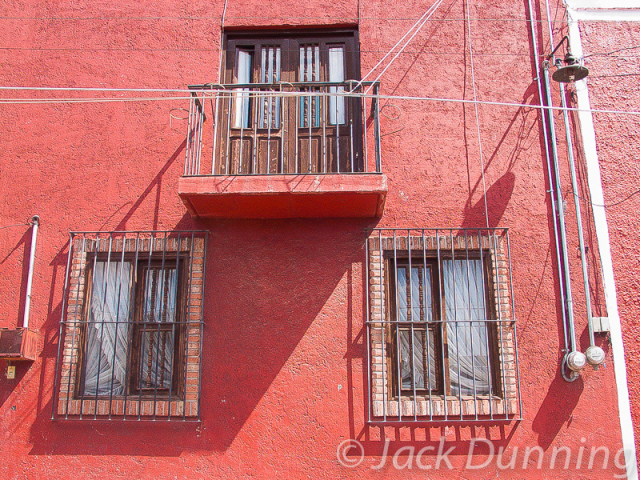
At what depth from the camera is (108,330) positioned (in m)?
5.51

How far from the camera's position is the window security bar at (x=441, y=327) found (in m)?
5.16

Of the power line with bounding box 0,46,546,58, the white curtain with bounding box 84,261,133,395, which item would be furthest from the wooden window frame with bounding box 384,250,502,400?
the white curtain with bounding box 84,261,133,395

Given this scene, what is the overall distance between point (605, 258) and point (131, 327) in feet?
15.7

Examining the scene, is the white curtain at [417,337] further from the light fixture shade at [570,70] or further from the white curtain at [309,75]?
the light fixture shade at [570,70]

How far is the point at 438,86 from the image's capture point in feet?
19.9

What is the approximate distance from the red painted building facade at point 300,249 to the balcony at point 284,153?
0.04 metres

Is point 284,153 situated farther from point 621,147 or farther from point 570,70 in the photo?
point 621,147

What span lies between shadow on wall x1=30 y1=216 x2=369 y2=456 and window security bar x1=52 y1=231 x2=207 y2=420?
11 centimetres

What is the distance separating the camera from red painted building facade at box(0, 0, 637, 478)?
201 inches

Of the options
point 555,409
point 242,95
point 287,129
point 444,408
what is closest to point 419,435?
point 444,408

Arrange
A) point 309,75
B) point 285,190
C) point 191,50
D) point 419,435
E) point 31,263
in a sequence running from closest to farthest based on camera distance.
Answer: point 285,190 → point 419,435 → point 31,263 → point 191,50 → point 309,75

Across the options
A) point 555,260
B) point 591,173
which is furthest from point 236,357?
point 591,173

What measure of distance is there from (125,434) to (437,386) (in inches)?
118

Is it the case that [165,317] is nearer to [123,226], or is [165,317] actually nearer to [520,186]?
[123,226]
